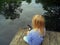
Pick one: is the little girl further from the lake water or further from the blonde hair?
the lake water

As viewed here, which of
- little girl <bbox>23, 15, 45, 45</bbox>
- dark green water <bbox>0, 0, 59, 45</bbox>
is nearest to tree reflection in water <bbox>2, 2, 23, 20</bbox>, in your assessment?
dark green water <bbox>0, 0, 59, 45</bbox>

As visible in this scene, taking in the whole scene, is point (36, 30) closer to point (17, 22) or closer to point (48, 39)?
point (48, 39)

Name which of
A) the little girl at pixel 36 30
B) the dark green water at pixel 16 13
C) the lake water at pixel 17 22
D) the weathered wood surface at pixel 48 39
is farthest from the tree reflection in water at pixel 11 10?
the little girl at pixel 36 30

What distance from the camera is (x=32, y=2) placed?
710 centimetres

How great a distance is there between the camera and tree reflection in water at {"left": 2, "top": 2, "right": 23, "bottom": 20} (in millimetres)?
5930

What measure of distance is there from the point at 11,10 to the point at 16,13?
14.0 inches

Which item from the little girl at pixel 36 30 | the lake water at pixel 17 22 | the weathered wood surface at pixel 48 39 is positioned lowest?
the lake water at pixel 17 22

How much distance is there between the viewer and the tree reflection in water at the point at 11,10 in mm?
5930

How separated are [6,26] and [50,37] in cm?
227

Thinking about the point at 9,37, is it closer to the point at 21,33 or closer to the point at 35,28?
the point at 21,33

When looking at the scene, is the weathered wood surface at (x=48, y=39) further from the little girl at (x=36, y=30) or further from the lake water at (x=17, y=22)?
the lake water at (x=17, y=22)

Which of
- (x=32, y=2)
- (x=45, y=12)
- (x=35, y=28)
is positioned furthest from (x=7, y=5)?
(x=35, y=28)

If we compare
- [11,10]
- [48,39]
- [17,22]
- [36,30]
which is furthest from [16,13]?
[36,30]

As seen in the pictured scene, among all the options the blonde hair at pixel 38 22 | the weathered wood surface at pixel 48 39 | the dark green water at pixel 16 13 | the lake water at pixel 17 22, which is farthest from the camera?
the dark green water at pixel 16 13
